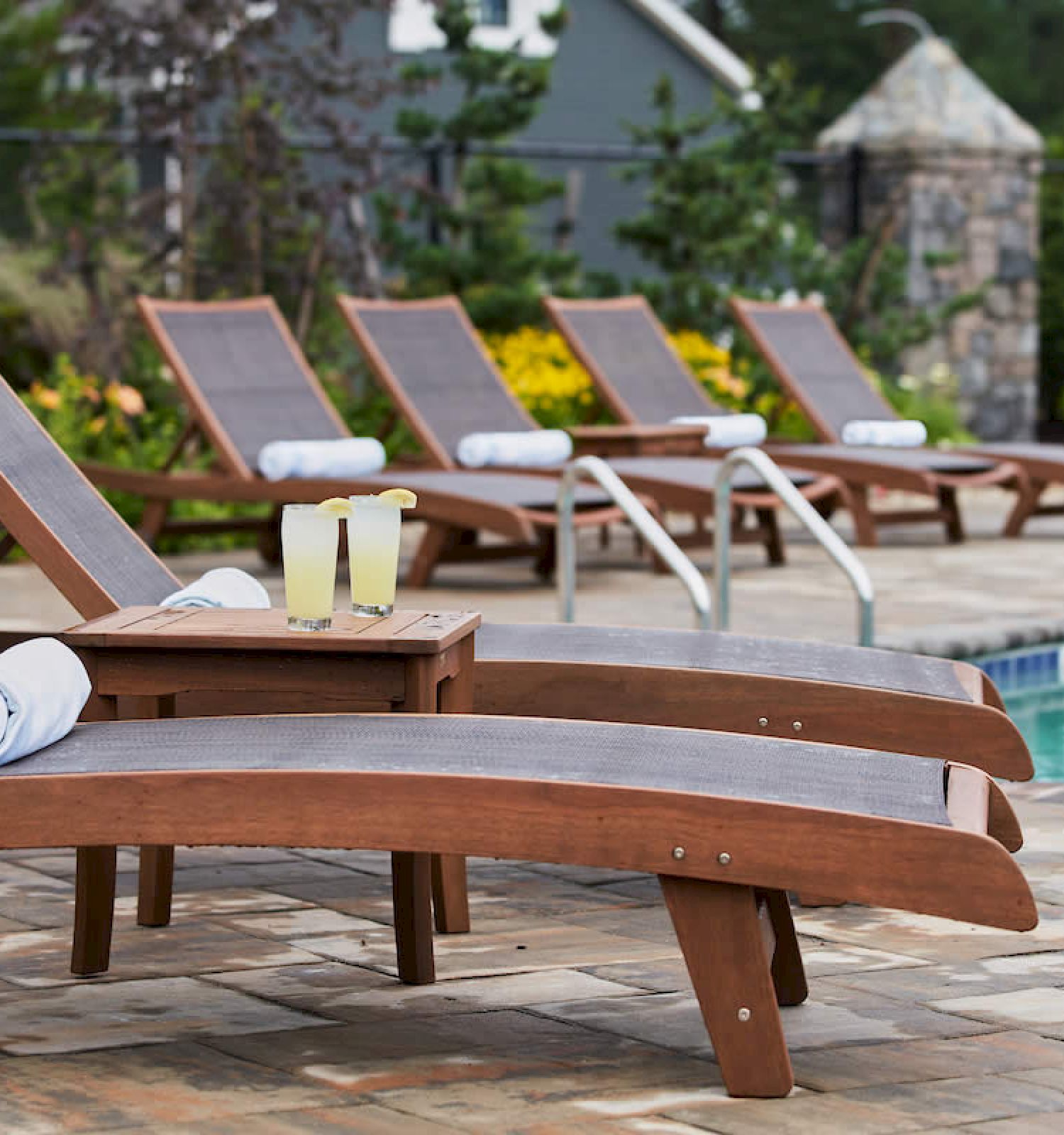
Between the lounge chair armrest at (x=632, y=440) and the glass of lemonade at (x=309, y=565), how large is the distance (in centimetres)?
598

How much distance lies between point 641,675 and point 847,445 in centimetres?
679

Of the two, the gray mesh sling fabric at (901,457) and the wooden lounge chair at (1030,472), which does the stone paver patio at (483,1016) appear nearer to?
the gray mesh sling fabric at (901,457)

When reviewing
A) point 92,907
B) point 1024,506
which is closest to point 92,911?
point 92,907

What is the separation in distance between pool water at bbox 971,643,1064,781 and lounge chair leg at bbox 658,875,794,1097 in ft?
10.9

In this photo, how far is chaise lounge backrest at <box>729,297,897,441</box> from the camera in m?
11.1

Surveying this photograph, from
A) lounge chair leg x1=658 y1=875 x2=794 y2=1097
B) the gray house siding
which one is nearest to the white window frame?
Answer: the gray house siding

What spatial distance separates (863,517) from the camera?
10.6 metres

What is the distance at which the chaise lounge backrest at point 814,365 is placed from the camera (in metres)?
11.1

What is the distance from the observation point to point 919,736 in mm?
4055

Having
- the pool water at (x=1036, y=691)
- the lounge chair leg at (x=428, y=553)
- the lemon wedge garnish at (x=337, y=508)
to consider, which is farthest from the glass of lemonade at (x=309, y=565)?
the lounge chair leg at (x=428, y=553)

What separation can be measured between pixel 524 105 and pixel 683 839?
430 inches

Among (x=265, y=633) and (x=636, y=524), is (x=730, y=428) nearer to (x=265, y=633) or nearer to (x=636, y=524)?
(x=636, y=524)

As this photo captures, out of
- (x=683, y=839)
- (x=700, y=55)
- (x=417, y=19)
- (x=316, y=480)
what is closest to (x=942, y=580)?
(x=316, y=480)

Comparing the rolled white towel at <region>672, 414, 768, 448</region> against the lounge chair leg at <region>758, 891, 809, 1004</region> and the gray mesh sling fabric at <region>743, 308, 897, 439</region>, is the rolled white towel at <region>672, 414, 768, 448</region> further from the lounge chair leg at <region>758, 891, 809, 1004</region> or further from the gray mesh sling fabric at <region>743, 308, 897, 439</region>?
the lounge chair leg at <region>758, 891, 809, 1004</region>
